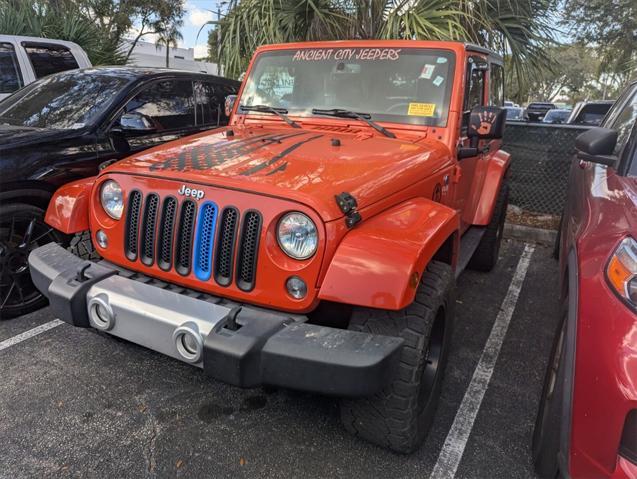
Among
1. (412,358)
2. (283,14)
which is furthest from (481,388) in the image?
(283,14)

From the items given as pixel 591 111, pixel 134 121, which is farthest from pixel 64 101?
pixel 591 111

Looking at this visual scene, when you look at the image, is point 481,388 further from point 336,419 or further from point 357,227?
point 357,227

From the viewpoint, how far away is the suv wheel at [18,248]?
3330mm

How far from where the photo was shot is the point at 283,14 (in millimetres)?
6508

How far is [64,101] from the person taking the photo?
418 cm

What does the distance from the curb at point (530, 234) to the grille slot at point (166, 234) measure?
489 cm

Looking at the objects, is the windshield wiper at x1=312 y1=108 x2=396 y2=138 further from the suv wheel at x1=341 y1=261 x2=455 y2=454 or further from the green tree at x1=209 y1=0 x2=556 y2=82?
the green tree at x1=209 y1=0 x2=556 y2=82

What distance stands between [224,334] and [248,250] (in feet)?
1.36

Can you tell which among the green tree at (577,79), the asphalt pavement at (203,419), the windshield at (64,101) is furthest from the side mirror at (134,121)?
the green tree at (577,79)

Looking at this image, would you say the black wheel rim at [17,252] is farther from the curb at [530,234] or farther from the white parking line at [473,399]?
the curb at [530,234]

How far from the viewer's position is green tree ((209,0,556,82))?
626cm

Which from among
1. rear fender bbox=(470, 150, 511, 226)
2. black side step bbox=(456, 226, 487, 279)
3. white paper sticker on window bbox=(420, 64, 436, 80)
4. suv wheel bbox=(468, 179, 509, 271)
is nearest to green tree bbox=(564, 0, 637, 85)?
suv wheel bbox=(468, 179, 509, 271)

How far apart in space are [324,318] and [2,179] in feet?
8.14

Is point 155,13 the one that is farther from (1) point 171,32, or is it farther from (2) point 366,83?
(2) point 366,83
